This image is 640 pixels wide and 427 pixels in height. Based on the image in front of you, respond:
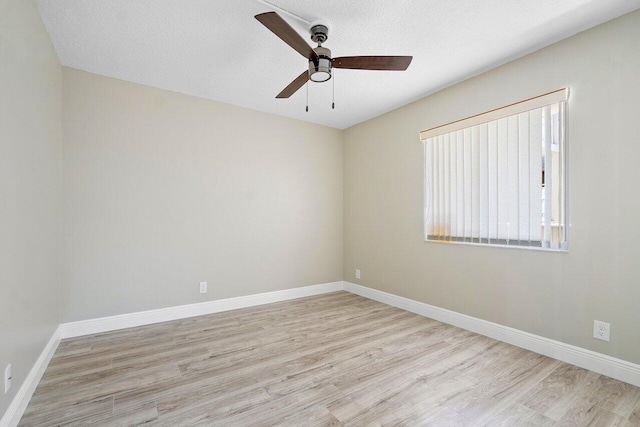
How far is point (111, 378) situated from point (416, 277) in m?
3.06

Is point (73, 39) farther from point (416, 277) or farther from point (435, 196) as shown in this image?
point (416, 277)

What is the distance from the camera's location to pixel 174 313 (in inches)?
127

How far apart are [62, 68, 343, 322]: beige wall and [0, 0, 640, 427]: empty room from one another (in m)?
0.02

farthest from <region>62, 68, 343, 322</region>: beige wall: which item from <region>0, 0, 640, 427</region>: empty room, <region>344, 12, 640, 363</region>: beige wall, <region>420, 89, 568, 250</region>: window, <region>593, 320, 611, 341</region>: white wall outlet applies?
<region>593, 320, 611, 341</region>: white wall outlet

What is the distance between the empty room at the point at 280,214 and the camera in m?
1.79

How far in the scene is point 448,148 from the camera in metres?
3.20

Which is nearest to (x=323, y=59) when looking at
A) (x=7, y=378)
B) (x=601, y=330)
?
(x=7, y=378)

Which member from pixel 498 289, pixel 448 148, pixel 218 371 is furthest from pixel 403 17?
pixel 218 371

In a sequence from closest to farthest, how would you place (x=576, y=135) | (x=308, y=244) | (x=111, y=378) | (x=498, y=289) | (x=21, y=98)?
1. (x=21, y=98)
2. (x=111, y=378)
3. (x=576, y=135)
4. (x=498, y=289)
5. (x=308, y=244)

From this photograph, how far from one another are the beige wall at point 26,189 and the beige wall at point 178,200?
282 mm

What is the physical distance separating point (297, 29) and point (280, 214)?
2381mm

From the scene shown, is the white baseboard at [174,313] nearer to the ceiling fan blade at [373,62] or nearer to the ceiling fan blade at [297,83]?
the ceiling fan blade at [297,83]

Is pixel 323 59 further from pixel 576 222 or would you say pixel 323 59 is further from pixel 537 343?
pixel 537 343

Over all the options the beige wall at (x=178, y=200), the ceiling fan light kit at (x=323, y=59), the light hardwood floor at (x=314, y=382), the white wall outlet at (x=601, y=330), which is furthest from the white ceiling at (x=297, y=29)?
the light hardwood floor at (x=314, y=382)
